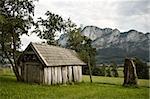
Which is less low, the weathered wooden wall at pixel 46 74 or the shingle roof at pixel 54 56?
the shingle roof at pixel 54 56

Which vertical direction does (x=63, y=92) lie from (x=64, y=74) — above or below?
below

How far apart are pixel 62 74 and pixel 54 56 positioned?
270cm

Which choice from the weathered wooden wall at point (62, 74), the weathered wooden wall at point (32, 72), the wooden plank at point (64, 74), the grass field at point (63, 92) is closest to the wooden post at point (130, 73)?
the grass field at point (63, 92)

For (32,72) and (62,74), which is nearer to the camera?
(32,72)

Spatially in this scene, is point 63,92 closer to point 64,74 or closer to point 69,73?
point 64,74

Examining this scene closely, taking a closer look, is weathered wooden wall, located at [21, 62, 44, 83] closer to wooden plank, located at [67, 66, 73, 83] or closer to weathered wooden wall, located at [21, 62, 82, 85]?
weathered wooden wall, located at [21, 62, 82, 85]

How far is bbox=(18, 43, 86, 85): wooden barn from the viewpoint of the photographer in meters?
35.9

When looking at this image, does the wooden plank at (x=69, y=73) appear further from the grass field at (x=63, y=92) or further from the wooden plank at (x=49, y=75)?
the grass field at (x=63, y=92)

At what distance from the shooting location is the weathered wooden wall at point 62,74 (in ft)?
118

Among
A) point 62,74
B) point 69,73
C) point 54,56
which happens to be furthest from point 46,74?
point 69,73

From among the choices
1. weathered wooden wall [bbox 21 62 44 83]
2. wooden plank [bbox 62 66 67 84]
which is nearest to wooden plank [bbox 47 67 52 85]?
weathered wooden wall [bbox 21 62 44 83]

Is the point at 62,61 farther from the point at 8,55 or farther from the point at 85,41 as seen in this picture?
the point at 85,41

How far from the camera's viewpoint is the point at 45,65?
35.0 meters

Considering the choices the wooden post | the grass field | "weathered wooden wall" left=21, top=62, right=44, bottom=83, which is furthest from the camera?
the wooden post
